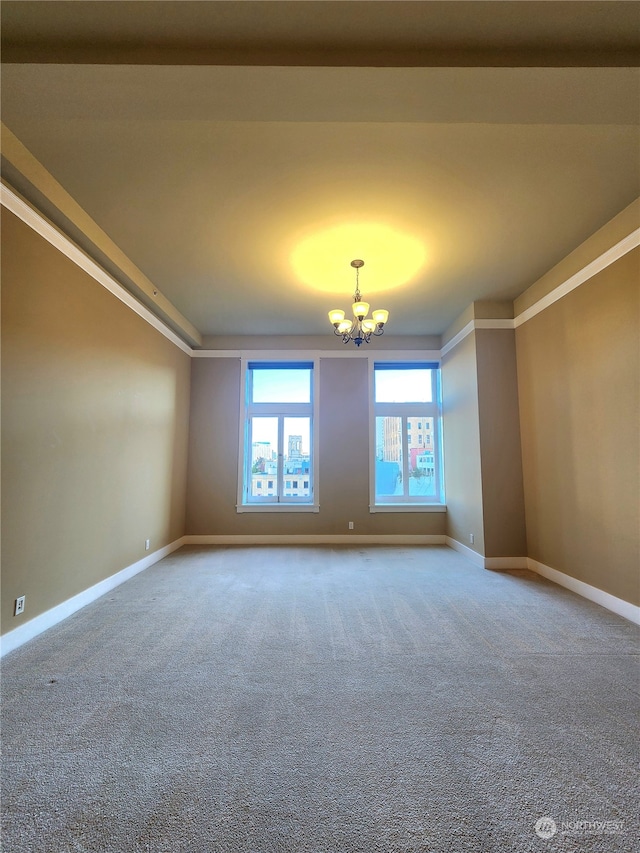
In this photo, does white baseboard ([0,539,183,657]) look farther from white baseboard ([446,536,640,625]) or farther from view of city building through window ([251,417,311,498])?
white baseboard ([446,536,640,625])

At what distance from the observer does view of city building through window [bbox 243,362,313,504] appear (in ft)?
19.2

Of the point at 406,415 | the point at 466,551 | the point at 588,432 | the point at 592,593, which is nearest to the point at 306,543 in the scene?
the point at 466,551

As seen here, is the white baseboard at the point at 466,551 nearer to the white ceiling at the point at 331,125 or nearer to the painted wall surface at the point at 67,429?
the white ceiling at the point at 331,125

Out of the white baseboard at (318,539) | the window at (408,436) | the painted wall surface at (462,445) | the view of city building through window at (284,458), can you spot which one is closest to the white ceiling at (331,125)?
the painted wall surface at (462,445)

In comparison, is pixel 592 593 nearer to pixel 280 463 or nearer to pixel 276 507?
pixel 276 507

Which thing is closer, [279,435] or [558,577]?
[558,577]

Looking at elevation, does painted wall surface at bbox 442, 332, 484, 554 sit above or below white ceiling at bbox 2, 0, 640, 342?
below

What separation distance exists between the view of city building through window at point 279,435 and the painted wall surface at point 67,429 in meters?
1.68

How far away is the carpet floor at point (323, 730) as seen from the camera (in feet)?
4.02

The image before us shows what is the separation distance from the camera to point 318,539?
5.60 meters

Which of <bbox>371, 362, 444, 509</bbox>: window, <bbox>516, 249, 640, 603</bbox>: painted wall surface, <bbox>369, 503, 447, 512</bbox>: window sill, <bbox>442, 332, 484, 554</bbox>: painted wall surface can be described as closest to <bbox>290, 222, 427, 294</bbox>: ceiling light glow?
<bbox>442, 332, 484, 554</bbox>: painted wall surface

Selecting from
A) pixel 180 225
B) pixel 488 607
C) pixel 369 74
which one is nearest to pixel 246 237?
pixel 180 225

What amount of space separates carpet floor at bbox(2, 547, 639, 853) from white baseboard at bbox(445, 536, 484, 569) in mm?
1247

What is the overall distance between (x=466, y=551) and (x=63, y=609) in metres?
4.42
